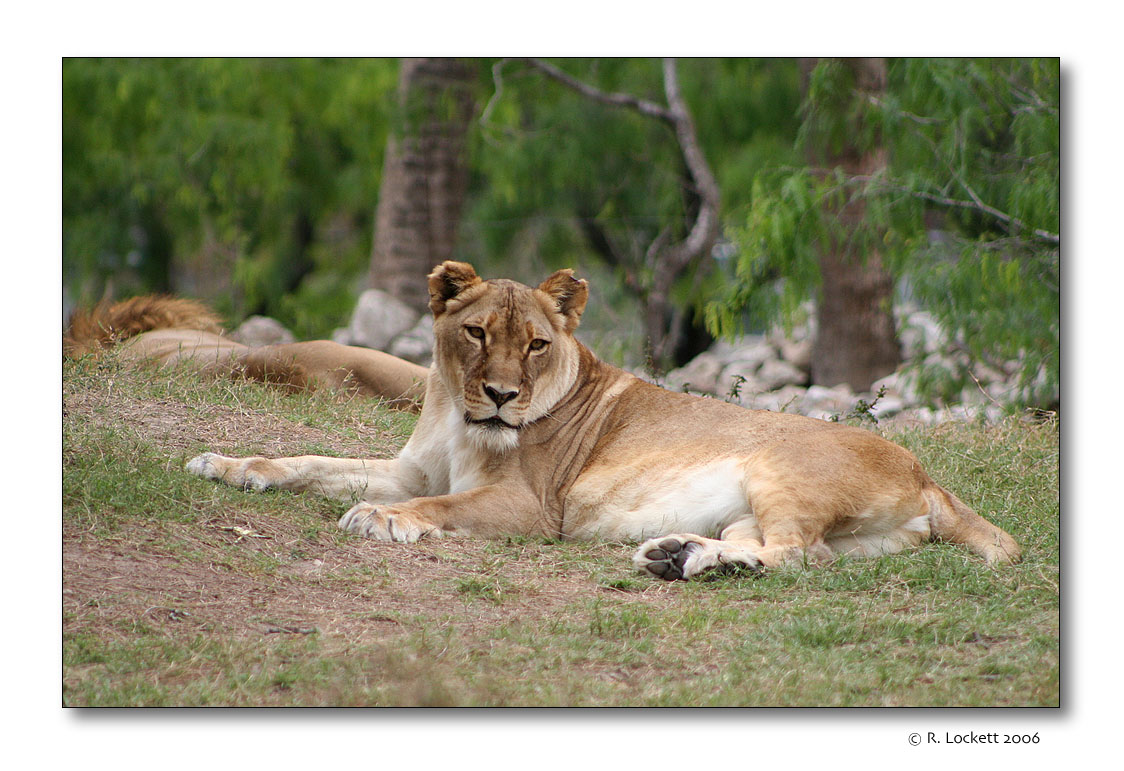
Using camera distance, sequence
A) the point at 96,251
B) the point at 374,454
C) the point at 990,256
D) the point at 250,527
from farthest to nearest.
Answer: the point at 96,251 → the point at 990,256 → the point at 374,454 → the point at 250,527

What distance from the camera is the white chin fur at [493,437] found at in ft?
14.4

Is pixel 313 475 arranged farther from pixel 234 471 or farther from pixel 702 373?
pixel 702 373

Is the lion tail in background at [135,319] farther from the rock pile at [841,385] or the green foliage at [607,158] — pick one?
the rock pile at [841,385]

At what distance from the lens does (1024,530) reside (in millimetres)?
4531

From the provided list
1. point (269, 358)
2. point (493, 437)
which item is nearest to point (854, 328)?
point (269, 358)

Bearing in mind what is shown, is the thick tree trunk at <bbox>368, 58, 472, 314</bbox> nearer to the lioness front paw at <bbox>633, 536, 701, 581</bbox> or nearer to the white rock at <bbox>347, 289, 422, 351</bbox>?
the white rock at <bbox>347, 289, 422, 351</bbox>

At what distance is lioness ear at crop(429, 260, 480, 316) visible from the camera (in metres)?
4.39

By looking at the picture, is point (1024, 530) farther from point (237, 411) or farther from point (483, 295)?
point (237, 411)

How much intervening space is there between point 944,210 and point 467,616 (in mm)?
4354

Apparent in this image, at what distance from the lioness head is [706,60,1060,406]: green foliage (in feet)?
6.32

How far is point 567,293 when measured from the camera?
Result: 455cm

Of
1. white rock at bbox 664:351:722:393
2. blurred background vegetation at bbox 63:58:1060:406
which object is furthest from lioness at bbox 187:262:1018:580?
white rock at bbox 664:351:722:393

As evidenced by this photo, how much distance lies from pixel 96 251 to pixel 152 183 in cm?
187
